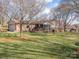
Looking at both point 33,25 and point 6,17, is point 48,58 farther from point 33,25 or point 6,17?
point 33,25

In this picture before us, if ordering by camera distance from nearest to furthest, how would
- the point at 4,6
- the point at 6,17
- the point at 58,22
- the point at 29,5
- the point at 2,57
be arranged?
the point at 2,57, the point at 29,5, the point at 4,6, the point at 6,17, the point at 58,22

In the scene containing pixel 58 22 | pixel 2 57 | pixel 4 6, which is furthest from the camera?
pixel 58 22

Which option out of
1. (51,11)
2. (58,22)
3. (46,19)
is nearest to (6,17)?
(46,19)

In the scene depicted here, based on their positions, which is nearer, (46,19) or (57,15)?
(46,19)

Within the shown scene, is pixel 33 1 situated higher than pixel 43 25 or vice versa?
pixel 33 1

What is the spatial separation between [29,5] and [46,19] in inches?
882

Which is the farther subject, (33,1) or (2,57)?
(33,1)

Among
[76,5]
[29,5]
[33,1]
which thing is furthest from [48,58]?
[33,1]

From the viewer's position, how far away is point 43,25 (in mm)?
58250

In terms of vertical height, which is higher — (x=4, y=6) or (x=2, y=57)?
(x=4, y=6)

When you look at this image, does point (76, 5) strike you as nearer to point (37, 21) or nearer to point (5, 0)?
point (5, 0)

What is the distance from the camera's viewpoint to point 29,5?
36.5 metres

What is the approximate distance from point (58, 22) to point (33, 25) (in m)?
11.8

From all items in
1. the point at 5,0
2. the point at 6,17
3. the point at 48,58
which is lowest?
the point at 48,58
